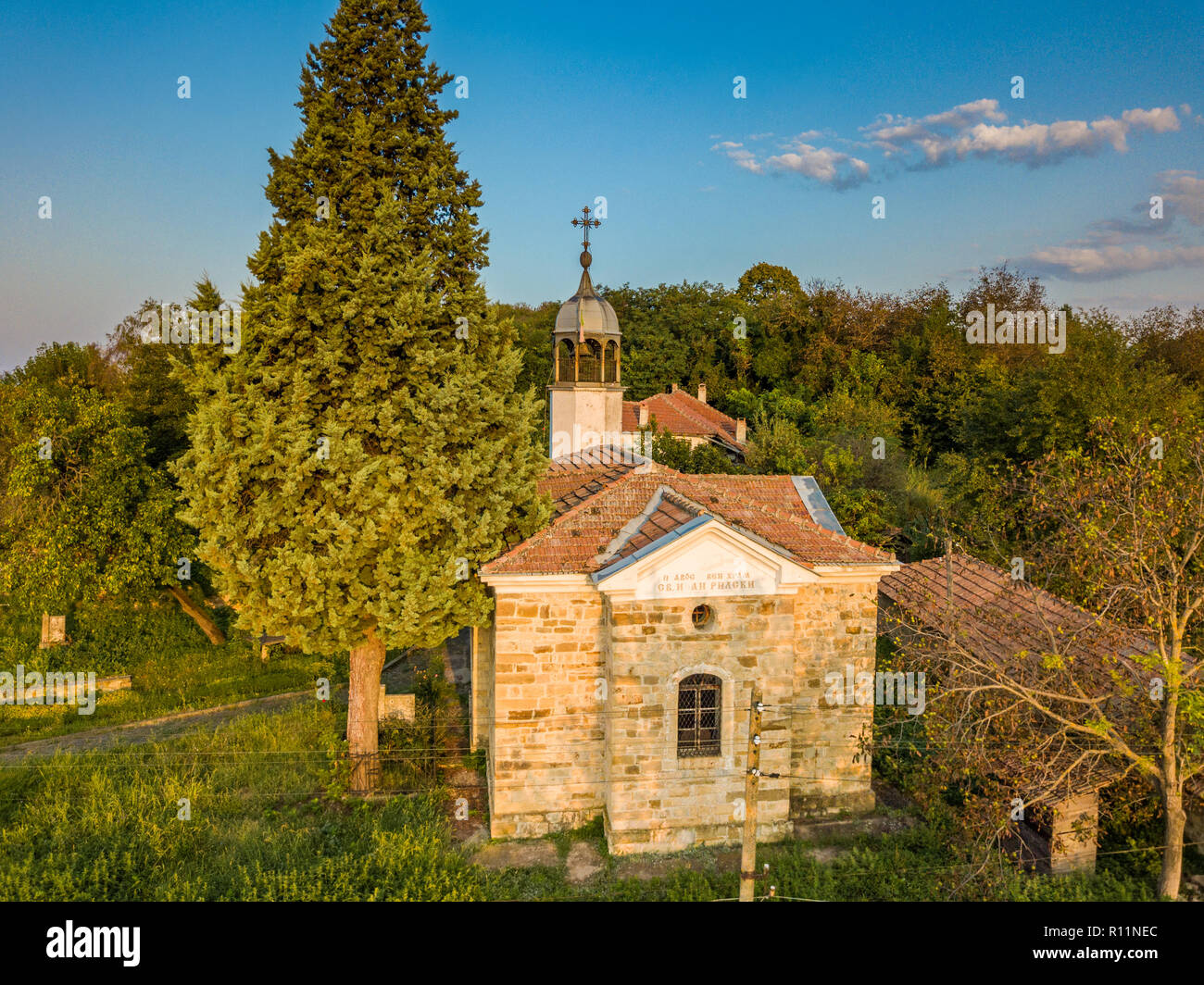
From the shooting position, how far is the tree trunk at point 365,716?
12.7 meters

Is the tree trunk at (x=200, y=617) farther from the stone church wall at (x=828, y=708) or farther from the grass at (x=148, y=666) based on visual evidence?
the stone church wall at (x=828, y=708)

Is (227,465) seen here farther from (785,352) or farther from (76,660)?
(785,352)

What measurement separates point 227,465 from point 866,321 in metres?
41.2

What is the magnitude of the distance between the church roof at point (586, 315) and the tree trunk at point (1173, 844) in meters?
12.3

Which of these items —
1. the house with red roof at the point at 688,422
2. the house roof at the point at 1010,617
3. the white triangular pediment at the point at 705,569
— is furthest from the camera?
the house with red roof at the point at 688,422

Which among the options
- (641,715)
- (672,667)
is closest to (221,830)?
(641,715)

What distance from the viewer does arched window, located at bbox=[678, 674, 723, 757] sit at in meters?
11.2

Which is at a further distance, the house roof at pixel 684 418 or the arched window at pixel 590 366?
the house roof at pixel 684 418

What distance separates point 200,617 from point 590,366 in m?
13.9

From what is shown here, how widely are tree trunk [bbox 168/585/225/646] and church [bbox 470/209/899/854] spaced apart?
13.0 m

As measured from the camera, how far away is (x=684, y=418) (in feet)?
128

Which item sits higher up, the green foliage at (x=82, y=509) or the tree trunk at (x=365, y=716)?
the green foliage at (x=82, y=509)
